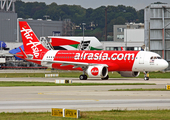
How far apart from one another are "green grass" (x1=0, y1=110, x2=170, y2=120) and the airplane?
32872mm

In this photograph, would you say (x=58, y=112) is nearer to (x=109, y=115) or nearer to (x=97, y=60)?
(x=109, y=115)

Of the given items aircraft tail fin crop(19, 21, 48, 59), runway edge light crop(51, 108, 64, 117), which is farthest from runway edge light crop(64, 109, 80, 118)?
aircraft tail fin crop(19, 21, 48, 59)

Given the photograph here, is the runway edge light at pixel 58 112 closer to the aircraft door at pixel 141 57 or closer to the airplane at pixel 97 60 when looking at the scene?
the airplane at pixel 97 60

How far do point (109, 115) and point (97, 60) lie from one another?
37061 mm

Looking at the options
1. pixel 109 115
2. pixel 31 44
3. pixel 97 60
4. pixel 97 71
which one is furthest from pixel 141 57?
pixel 109 115

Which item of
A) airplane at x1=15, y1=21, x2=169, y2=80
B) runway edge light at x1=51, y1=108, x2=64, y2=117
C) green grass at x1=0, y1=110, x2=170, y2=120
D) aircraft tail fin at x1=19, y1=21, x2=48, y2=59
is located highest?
aircraft tail fin at x1=19, y1=21, x2=48, y2=59

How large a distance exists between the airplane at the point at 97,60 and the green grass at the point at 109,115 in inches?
A: 1294

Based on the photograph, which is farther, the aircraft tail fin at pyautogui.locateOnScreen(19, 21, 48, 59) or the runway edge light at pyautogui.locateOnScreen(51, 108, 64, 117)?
the aircraft tail fin at pyautogui.locateOnScreen(19, 21, 48, 59)

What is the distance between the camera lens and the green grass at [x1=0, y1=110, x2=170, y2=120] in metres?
17.9

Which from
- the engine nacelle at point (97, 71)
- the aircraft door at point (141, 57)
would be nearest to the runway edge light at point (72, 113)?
the engine nacelle at point (97, 71)

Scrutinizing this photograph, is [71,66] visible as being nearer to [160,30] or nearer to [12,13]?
[160,30]

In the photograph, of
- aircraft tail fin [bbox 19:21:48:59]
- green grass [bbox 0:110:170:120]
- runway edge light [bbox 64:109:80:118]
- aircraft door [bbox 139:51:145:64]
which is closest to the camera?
runway edge light [bbox 64:109:80:118]

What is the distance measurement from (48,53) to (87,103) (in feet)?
122

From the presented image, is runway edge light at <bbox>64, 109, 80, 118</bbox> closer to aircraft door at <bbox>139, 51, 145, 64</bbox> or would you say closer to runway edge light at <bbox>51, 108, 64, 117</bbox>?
runway edge light at <bbox>51, 108, 64, 117</bbox>
